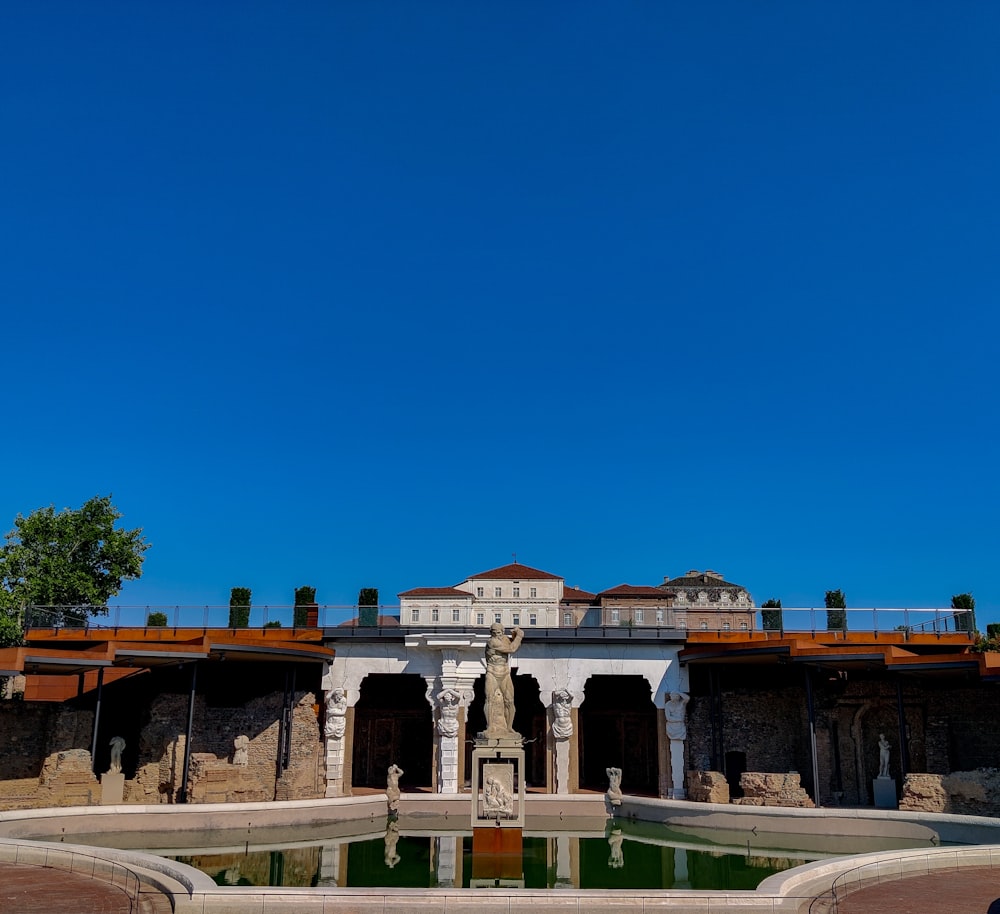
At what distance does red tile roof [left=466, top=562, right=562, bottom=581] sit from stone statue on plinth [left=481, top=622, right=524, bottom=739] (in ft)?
202

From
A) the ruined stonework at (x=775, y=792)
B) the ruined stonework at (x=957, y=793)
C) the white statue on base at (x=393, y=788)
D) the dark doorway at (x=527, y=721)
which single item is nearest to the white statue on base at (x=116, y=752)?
the white statue on base at (x=393, y=788)

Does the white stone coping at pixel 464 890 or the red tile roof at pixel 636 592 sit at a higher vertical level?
the red tile roof at pixel 636 592

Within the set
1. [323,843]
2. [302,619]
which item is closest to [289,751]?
[302,619]

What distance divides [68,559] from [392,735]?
20.9 m

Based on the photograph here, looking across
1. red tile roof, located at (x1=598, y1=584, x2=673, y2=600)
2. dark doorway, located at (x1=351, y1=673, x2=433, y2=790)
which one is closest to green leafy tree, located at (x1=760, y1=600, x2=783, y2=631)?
dark doorway, located at (x1=351, y1=673, x2=433, y2=790)

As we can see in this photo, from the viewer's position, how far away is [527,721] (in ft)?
139

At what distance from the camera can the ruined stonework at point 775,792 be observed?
3070 cm

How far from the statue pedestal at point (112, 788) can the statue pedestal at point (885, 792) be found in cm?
2594

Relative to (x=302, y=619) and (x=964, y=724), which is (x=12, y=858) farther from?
(x=964, y=724)

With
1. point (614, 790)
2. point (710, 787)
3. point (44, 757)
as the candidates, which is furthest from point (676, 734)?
point (44, 757)

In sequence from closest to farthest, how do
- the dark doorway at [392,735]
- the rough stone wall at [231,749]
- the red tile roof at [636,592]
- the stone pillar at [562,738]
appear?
the rough stone wall at [231,749]
the stone pillar at [562,738]
the dark doorway at [392,735]
the red tile roof at [636,592]

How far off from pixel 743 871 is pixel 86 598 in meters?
38.1

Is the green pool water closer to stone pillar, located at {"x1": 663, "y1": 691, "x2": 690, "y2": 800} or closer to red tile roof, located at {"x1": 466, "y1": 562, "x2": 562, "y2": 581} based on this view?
stone pillar, located at {"x1": 663, "y1": 691, "x2": 690, "y2": 800}

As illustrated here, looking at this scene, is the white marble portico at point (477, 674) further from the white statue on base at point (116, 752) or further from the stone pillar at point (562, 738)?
the white statue on base at point (116, 752)
